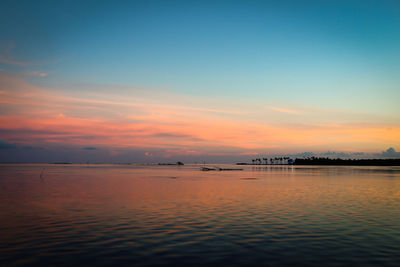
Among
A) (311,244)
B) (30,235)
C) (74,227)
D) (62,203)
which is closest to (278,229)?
(311,244)

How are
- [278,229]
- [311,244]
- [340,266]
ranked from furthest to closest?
[278,229] < [311,244] < [340,266]

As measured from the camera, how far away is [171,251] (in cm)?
1883

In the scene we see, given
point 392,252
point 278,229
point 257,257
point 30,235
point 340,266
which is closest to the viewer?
point 340,266

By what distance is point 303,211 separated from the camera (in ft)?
114

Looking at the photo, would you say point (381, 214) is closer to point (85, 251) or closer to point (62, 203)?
point (85, 251)

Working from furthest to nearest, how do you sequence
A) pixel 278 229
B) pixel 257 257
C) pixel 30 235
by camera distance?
1. pixel 278 229
2. pixel 30 235
3. pixel 257 257

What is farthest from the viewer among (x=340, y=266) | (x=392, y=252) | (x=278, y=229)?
(x=278, y=229)

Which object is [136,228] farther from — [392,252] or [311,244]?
[392,252]

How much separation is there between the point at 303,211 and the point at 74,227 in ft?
77.0

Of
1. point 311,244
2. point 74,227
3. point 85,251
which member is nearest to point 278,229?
point 311,244

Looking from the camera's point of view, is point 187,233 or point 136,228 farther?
point 136,228

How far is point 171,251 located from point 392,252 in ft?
43.9

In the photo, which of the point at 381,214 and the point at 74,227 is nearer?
the point at 74,227

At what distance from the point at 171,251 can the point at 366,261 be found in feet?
36.1
